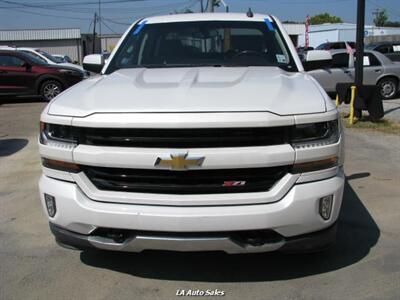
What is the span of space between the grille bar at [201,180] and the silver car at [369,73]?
1173 centimetres

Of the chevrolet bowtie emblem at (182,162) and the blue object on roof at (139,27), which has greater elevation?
the blue object on roof at (139,27)

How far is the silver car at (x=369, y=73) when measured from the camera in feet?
47.5

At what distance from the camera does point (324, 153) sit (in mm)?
3275

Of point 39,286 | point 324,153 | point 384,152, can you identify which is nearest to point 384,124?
point 384,152

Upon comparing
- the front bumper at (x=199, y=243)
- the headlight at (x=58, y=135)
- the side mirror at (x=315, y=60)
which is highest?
the side mirror at (x=315, y=60)

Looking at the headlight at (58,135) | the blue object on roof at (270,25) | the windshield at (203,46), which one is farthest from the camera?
the blue object on roof at (270,25)

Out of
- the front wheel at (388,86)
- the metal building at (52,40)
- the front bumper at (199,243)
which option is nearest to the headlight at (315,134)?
the front bumper at (199,243)

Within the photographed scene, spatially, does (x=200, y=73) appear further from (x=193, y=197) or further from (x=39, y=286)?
(x=39, y=286)

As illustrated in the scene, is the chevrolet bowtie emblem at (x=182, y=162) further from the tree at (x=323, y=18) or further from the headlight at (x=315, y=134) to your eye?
the tree at (x=323, y=18)

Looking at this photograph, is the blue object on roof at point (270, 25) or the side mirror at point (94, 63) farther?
the side mirror at point (94, 63)

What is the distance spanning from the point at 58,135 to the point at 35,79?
12508mm

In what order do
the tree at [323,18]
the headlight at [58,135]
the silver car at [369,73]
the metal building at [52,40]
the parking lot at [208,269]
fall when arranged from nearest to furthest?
the headlight at [58,135] → the parking lot at [208,269] → the silver car at [369,73] → the metal building at [52,40] → the tree at [323,18]

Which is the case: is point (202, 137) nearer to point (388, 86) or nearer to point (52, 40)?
point (388, 86)

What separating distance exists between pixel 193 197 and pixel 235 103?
615 mm
